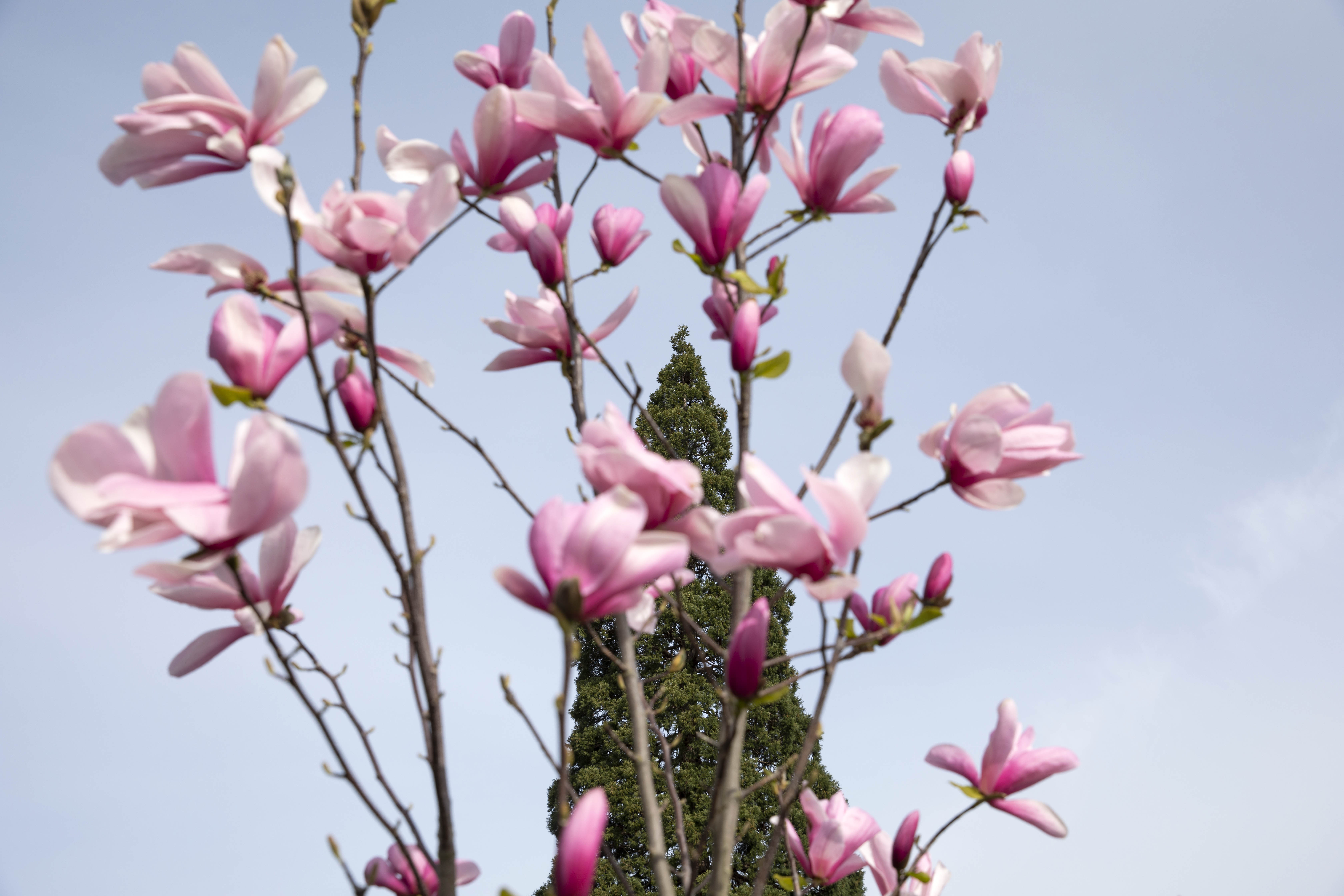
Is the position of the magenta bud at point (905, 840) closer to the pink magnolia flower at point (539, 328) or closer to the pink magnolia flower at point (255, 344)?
the pink magnolia flower at point (539, 328)

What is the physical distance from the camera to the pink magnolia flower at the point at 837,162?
1.41 m

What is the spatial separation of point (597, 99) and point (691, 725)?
6.87 metres

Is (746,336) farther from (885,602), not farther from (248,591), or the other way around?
(248,591)

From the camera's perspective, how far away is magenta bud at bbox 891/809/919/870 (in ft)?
5.40

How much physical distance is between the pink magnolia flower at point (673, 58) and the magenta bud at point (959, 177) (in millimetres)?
480

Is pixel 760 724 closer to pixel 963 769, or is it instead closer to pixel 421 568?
pixel 963 769

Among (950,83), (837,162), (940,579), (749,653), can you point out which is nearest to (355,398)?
(749,653)

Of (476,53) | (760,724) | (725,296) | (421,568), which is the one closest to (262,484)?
(421,568)

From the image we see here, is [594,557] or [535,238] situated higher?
[535,238]

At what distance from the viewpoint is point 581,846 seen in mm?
906

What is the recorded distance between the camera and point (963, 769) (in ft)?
5.41

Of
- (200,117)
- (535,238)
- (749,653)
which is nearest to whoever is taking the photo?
(749,653)

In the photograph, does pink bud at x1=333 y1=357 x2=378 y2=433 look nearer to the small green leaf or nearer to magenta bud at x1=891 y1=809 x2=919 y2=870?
the small green leaf

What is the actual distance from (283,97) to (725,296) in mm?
763
